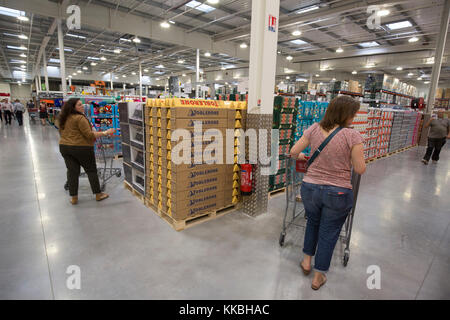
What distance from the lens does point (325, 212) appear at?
2.13 m

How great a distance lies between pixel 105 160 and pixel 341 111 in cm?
475

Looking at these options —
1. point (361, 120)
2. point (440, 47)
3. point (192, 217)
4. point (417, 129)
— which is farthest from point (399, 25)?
point (192, 217)

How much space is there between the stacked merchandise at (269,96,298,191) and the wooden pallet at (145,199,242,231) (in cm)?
111

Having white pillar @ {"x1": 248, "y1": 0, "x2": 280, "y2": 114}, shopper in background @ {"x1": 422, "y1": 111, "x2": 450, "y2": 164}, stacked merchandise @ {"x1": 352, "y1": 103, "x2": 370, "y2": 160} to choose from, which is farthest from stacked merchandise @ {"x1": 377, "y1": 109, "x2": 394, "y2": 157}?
white pillar @ {"x1": 248, "y1": 0, "x2": 280, "y2": 114}

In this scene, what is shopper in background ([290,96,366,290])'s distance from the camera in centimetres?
194

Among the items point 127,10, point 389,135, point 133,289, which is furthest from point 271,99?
point 127,10

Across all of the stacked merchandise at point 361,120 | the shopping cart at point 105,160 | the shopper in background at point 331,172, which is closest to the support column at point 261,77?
the shopper in background at point 331,172

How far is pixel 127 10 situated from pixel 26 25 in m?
6.72

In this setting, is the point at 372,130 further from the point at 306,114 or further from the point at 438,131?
the point at 306,114

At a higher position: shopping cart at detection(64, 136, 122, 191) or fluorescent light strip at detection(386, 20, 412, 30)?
fluorescent light strip at detection(386, 20, 412, 30)

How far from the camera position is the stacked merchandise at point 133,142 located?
3.99 meters

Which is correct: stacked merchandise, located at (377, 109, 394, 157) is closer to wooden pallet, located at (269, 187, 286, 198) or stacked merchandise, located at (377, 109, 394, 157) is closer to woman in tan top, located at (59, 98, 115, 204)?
wooden pallet, located at (269, 187, 286, 198)

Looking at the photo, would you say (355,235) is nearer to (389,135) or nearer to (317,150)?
(317,150)

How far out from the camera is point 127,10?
10969mm
